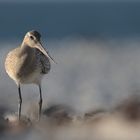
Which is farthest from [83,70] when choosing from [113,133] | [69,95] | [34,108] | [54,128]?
[113,133]

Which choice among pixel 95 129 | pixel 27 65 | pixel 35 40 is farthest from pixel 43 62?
pixel 95 129

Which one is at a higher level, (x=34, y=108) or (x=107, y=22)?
(x=107, y=22)

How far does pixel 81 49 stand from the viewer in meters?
13.7

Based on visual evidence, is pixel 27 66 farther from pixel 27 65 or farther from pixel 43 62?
pixel 43 62

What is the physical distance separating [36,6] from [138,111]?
22.0m

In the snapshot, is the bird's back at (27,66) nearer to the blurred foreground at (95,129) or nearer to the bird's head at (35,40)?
the bird's head at (35,40)

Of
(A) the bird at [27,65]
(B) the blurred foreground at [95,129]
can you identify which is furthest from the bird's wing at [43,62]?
(B) the blurred foreground at [95,129]

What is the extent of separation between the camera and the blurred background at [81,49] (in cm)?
946

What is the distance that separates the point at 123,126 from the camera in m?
5.18

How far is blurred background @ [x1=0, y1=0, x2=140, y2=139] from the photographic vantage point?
9.46 m

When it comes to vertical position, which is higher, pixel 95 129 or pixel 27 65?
pixel 27 65

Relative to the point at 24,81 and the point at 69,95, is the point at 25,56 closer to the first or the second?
the point at 24,81

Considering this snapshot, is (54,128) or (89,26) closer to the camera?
(54,128)

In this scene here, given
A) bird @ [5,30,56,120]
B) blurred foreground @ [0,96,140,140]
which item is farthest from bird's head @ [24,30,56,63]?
blurred foreground @ [0,96,140,140]
